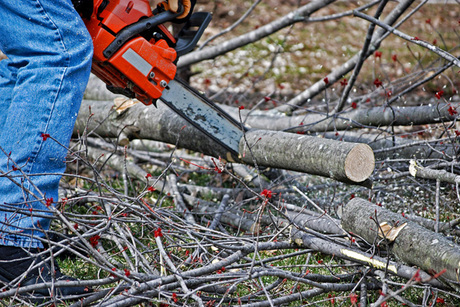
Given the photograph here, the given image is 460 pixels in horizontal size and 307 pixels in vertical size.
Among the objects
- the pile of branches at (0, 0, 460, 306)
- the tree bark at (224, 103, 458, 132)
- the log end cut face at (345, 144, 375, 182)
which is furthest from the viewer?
the tree bark at (224, 103, 458, 132)

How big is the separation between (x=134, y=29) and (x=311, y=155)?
108cm

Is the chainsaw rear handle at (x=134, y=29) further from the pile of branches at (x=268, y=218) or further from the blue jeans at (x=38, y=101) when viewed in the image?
the pile of branches at (x=268, y=218)

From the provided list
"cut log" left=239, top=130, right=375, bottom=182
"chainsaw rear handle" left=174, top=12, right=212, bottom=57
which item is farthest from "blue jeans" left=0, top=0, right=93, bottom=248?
"cut log" left=239, top=130, right=375, bottom=182

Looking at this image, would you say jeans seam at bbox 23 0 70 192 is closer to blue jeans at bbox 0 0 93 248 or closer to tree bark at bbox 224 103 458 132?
blue jeans at bbox 0 0 93 248

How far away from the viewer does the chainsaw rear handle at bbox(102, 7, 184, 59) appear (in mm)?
2400

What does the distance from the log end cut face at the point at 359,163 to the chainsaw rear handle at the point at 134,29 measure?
46.0 inches

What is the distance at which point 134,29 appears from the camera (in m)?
2.44

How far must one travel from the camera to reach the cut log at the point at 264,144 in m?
2.23

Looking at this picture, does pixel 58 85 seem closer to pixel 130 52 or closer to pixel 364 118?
pixel 130 52

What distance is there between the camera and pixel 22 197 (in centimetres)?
207

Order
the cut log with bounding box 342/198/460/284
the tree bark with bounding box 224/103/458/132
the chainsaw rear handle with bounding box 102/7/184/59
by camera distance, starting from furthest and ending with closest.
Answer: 1. the tree bark with bounding box 224/103/458/132
2. the chainsaw rear handle with bounding box 102/7/184/59
3. the cut log with bounding box 342/198/460/284

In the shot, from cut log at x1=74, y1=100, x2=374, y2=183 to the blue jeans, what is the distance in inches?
13.5

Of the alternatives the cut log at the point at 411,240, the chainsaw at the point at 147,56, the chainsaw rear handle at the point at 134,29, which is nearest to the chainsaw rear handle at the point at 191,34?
A: the chainsaw at the point at 147,56

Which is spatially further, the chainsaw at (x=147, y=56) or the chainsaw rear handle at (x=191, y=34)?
the chainsaw rear handle at (x=191, y=34)
